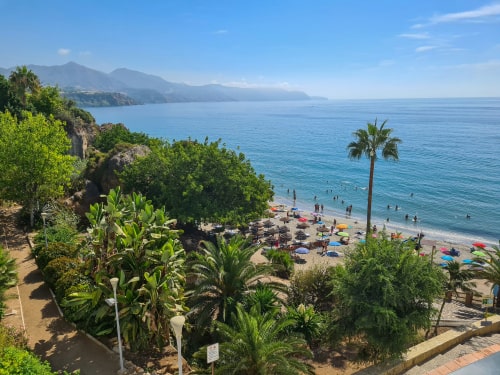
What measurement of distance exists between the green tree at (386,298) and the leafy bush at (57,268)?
961 cm

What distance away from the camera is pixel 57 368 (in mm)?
9742

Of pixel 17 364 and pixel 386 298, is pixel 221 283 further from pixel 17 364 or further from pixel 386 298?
pixel 17 364

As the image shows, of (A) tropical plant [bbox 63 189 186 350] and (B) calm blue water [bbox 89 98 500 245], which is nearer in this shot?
(A) tropical plant [bbox 63 189 186 350]

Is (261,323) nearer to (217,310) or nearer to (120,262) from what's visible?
(217,310)

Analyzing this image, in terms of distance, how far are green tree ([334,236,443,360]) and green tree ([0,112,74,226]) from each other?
16.5 metres

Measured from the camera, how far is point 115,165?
2570 cm

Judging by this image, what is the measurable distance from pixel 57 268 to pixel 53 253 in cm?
137

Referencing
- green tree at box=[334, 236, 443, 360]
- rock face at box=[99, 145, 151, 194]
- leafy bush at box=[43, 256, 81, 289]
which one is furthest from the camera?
rock face at box=[99, 145, 151, 194]

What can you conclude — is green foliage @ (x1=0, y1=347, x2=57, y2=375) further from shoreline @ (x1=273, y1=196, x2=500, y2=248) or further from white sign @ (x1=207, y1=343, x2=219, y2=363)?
shoreline @ (x1=273, y1=196, x2=500, y2=248)

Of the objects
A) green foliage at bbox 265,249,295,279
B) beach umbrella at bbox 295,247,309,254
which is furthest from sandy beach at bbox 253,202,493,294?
green foliage at bbox 265,249,295,279

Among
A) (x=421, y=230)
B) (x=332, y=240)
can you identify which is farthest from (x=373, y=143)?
(x=421, y=230)

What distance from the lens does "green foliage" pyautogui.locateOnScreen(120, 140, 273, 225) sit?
67.7 ft

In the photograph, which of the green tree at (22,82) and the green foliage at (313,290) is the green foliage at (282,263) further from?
the green tree at (22,82)

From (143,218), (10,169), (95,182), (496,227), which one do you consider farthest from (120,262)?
(496,227)
